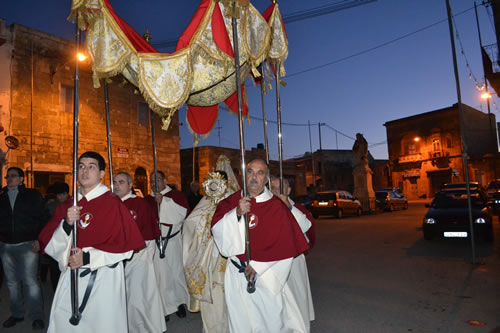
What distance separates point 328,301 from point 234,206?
2.76 metres

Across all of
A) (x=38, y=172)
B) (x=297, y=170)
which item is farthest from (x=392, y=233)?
(x=297, y=170)

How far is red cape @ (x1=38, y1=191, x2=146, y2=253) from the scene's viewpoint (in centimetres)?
296

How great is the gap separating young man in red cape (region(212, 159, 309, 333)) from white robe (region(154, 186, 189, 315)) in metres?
2.17

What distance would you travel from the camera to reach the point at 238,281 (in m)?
3.23

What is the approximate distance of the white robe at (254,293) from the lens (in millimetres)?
3088

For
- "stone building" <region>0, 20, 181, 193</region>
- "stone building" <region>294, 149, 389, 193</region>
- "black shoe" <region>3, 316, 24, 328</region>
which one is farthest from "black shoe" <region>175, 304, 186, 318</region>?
"stone building" <region>294, 149, 389, 193</region>

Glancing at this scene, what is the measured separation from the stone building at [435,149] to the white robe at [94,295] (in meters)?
39.9

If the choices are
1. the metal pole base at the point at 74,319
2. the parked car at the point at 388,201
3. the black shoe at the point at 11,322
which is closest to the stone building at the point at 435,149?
the parked car at the point at 388,201

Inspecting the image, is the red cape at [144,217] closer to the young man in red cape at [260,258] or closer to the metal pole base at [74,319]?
the young man in red cape at [260,258]

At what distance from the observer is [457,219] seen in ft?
30.4

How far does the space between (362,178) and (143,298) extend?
1924 centimetres

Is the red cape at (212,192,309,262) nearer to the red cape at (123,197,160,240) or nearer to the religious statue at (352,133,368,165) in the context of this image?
the red cape at (123,197,160,240)

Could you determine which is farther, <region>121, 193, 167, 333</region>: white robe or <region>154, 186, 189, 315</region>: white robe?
<region>154, 186, 189, 315</region>: white robe

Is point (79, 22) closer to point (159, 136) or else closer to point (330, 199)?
point (159, 136)
